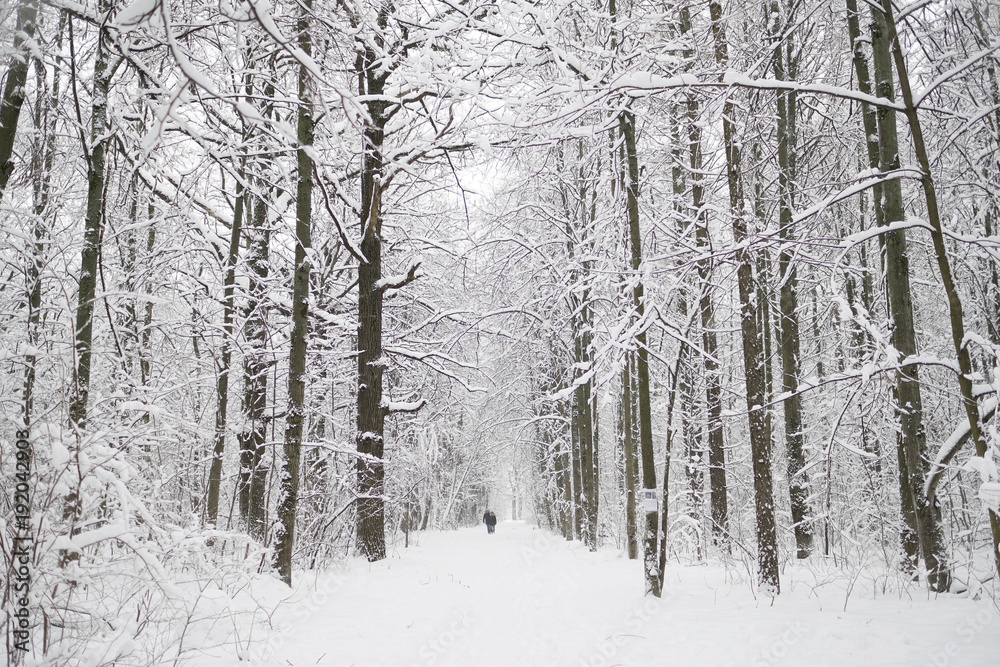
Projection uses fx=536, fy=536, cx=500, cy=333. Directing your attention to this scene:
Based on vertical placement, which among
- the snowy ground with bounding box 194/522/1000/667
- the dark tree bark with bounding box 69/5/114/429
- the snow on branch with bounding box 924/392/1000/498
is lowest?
the snowy ground with bounding box 194/522/1000/667

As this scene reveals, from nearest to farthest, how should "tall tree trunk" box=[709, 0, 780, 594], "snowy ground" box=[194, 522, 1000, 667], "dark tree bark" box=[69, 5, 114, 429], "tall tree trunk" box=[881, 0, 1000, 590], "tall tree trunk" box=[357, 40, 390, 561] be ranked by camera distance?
"tall tree trunk" box=[881, 0, 1000, 590], "snowy ground" box=[194, 522, 1000, 667], "dark tree bark" box=[69, 5, 114, 429], "tall tree trunk" box=[709, 0, 780, 594], "tall tree trunk" box=[357, 40, 390, 561]

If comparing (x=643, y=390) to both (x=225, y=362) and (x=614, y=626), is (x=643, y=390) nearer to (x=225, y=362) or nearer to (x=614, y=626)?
(x=614, y=626)

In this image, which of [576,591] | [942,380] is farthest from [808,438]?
[576,591]

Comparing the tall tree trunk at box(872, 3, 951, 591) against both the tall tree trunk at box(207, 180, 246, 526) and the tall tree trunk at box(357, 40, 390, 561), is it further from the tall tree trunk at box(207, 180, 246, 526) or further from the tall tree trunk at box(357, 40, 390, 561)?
the tall tree trunk at box(207, 180, 246, 526)

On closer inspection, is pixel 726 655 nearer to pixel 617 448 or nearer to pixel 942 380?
pixel 942 380

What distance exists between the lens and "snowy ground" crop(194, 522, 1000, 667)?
11.9 ft

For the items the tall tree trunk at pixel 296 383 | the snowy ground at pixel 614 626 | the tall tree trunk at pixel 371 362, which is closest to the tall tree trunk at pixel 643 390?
the snowy ground at pixel 614 626

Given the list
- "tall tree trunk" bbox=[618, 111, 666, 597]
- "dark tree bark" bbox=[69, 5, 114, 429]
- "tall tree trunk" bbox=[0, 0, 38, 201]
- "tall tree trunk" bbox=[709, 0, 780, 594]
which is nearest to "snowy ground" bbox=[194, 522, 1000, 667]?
"tall tree trunk" bbox=[618, 111, 666, 597]

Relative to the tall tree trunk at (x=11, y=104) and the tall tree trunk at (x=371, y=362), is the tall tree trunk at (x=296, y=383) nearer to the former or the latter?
the tall tree trunk at (x=371, y=362)

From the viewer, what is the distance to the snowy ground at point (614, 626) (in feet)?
11.9

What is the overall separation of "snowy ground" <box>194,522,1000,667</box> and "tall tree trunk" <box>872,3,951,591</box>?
432 mm

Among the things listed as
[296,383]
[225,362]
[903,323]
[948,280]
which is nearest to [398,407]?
[296,383]

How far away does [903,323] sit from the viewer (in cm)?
477

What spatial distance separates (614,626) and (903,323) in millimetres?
3896
